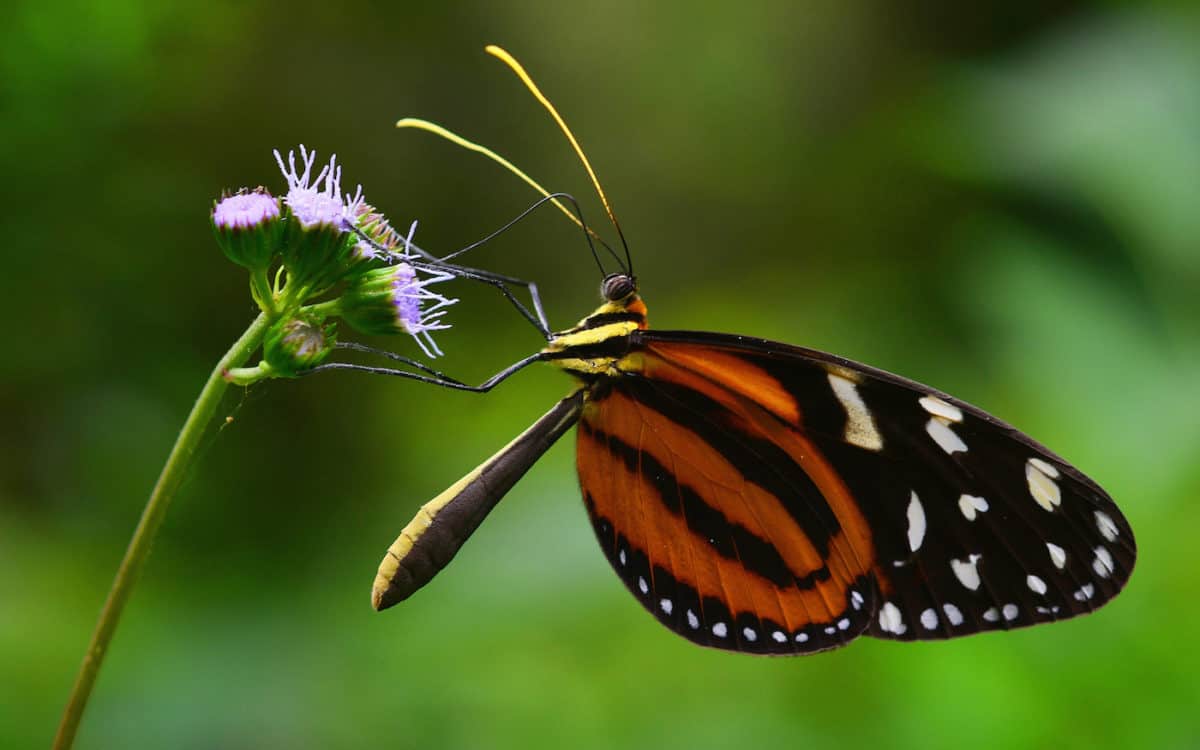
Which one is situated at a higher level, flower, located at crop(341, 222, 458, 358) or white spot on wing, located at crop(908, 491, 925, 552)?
flower, located at crop(341, 222, 458, 358)

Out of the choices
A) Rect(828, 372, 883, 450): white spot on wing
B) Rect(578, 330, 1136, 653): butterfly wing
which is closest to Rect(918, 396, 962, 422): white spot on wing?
Rect(578, 330, 1136, 653): butterfly wing

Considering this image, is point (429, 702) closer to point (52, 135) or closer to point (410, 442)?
point (410, 442)

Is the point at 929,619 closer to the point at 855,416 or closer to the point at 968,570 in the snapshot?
the point at 968,570

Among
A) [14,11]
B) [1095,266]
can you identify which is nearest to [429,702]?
[14,11]

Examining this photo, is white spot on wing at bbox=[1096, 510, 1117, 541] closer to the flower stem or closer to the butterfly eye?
the butterfly eye

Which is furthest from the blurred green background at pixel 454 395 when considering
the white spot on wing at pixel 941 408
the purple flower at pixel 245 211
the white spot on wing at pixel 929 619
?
the white spot on wing at pixel 941 408
